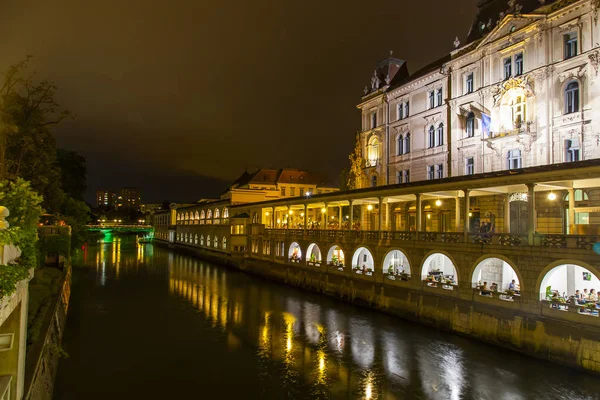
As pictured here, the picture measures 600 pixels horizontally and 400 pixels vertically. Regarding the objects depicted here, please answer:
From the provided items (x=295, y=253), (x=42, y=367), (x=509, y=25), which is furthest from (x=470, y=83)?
(x=42, y=367)

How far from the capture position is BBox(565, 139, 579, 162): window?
2655 cm

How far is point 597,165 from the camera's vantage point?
17125 mm

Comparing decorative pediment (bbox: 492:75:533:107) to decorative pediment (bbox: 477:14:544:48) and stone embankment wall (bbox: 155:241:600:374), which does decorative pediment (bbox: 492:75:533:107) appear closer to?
decorative pediment (bbox: 477:14:544:48)

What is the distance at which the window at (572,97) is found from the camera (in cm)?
2675

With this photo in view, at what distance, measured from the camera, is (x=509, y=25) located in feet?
100

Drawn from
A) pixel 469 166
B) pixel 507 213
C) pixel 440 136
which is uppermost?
pixel 440 136

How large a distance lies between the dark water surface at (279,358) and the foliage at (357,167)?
718 inches

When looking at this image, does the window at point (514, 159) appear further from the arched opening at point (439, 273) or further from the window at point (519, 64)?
the arched opening at point (439, 273)

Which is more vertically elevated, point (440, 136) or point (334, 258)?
point (440, 136)

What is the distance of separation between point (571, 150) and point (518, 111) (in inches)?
186

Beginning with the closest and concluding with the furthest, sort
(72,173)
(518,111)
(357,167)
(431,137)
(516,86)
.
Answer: (516,86) → (518,111) → (431,137) → (357,167) → (72,173)

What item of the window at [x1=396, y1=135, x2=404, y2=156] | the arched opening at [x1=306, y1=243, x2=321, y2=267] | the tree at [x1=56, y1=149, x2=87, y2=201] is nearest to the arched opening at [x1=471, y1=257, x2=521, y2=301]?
the arched opening at [x1=306, y1=243, x2=321, y2=267]

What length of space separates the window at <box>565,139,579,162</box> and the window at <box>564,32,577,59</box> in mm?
5607

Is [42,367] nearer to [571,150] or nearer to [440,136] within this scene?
[571,150]
